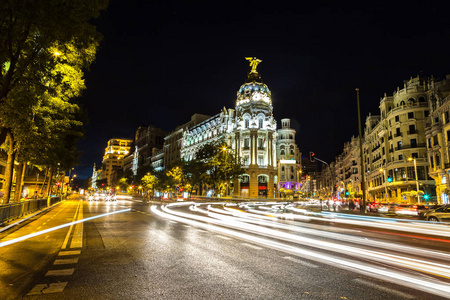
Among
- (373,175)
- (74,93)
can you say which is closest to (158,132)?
(373,175)

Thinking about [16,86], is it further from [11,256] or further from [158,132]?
[158,132]

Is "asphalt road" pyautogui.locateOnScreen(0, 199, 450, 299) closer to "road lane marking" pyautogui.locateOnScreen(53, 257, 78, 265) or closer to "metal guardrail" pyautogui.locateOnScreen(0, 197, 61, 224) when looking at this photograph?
"road lane marking" pyautogui.locateOnScreen(53, 257, 78, 265)

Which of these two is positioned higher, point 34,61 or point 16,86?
point 34,61

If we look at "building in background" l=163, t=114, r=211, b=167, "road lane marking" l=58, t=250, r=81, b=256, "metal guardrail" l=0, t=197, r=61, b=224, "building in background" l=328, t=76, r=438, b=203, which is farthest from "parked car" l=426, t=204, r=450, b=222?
"building in background" l=163, t=114, r=211, b=167

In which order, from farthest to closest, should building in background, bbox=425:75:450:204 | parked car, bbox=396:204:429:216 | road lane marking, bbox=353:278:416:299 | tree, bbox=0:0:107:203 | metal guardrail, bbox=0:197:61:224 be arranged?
1. building in background, bbox=425:75:450:204
2. parked car, bbox=396:204:429:216
3. metal guardrail, bbox=0:197:61:224
4. tree, bbox=0:0:107:203
5. road lane marking, bbox=353:278:416:299

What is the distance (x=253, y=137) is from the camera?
80.2 metres

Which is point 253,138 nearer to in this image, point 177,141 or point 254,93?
point 254,93

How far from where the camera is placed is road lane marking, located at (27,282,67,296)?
5020 mm

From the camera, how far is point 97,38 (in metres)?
13.0

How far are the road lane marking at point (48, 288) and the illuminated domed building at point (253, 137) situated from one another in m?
72.0

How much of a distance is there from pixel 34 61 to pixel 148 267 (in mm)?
11158

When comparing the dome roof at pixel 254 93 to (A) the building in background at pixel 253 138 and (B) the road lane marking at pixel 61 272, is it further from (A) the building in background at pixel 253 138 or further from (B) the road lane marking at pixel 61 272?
(B) the road lane marking at pixel 61 272

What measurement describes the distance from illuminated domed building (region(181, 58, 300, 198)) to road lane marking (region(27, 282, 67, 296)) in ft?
236

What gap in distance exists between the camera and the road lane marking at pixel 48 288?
198 inches
